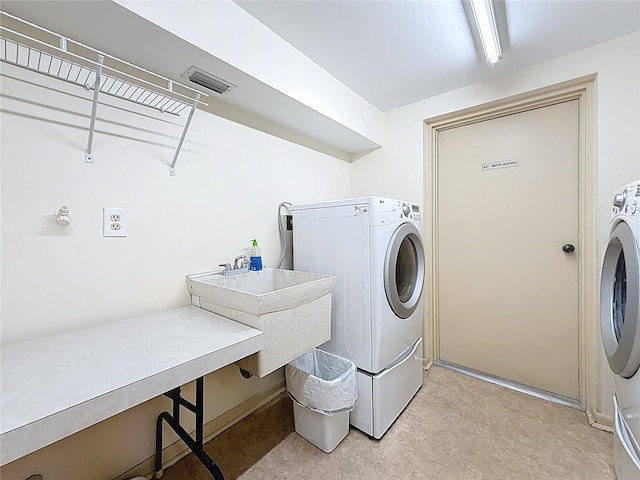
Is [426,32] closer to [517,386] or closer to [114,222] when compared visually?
[114,222]

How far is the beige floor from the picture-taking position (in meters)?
1.36

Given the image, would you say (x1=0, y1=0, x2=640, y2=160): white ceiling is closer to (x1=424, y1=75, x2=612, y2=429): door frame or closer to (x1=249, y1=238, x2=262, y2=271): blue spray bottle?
(x1=424, y1=75, x2=612, y2=429): door frame

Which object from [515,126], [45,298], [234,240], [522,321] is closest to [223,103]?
[234,240]

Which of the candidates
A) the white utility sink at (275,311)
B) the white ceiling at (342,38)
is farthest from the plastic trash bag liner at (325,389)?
the white ceiling at (342,38)

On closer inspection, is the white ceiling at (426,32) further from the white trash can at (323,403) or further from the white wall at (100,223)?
the white trash can at (323,403)

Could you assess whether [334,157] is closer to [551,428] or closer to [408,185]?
[408,185]

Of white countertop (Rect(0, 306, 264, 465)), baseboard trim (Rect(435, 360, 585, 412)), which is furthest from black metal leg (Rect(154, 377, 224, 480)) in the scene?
baseboard trim (Rect(435, 360, 585, 412))

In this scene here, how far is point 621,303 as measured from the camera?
45.5 inches

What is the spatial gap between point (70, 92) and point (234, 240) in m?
1.01

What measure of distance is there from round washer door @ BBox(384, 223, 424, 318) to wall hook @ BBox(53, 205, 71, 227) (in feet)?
4.89

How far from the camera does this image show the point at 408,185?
2.41 m

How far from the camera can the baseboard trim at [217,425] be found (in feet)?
4.41

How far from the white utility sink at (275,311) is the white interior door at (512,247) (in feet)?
4.79

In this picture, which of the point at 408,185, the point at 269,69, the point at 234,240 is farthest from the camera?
the point at 408,185
